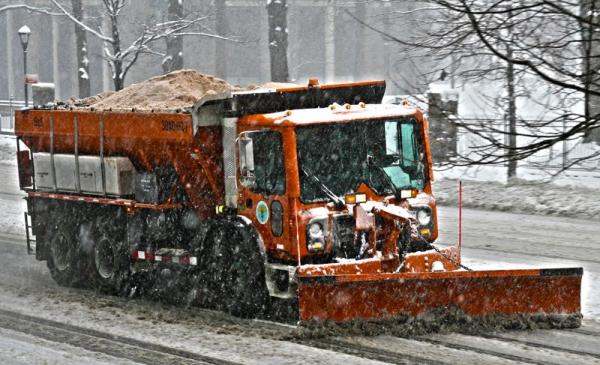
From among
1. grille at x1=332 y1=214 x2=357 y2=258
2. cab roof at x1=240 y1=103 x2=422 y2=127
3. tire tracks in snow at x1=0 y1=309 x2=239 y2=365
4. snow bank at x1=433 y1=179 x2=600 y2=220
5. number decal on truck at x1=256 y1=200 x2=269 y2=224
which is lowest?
tire tracks in snow at x1=0 y1=309 x2=239 y2=365

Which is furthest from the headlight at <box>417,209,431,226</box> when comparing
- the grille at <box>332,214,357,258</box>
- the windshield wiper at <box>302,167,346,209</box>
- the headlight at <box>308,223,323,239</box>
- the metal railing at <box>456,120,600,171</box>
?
the headlight at <box>308,223,323,239</box>

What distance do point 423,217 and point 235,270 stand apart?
212 centimetres

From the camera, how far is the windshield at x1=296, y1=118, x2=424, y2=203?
11.4 m

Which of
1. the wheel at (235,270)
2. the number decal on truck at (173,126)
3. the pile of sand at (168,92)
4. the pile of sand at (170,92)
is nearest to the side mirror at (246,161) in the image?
the wheel at (235,270)

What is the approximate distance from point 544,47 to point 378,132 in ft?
12.5

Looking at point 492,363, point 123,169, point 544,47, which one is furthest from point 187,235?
point 544,47

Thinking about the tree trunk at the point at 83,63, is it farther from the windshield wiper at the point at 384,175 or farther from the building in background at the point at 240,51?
the windshield wiper at the point at 384,175

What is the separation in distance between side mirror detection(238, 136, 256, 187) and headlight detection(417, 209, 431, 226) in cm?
185

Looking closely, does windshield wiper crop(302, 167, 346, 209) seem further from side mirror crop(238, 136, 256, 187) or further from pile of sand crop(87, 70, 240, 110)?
pile of sand crop(87, 70, 240, 110)

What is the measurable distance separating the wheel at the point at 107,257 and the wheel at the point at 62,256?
299 mm

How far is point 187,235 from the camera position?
12.6m

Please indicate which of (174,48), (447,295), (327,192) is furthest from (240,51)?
(447,295)

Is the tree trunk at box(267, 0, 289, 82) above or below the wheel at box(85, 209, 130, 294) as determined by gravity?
above

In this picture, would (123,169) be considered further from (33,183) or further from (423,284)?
(423,284)
